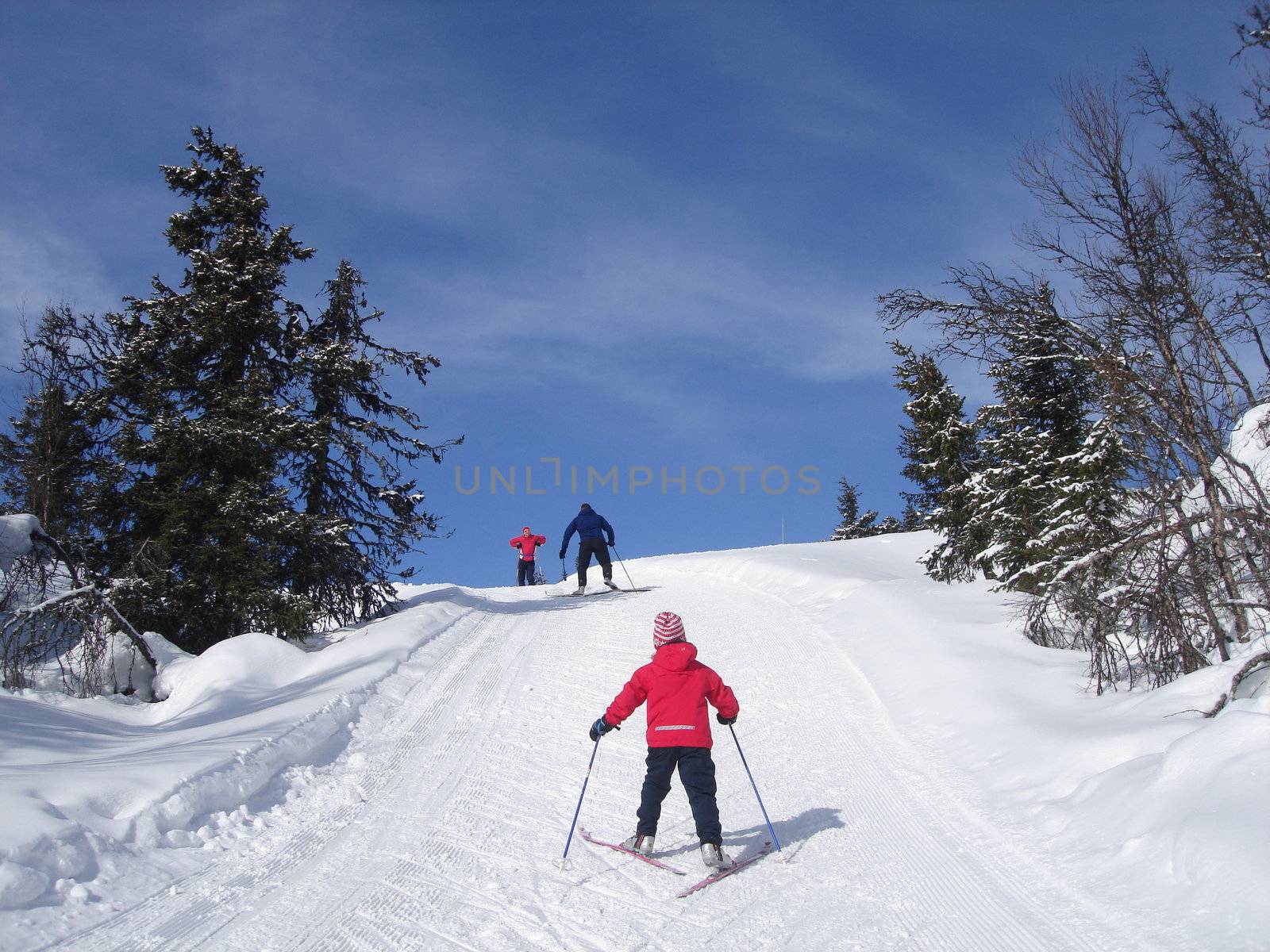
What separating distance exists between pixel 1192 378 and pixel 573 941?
273 inches

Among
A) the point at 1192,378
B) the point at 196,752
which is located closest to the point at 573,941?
the point at 196,752

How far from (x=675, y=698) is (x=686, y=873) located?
1.12 m

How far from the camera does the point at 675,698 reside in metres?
6.20

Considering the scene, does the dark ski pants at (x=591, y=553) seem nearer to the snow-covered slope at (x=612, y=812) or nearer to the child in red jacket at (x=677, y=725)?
the snow-covered slope at (x=612, y=812)

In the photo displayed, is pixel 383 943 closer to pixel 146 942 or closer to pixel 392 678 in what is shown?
pixel 146 942

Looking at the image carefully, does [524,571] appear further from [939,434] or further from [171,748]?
[171,748]

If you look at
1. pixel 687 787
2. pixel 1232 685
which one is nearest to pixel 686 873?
pixel 687 787

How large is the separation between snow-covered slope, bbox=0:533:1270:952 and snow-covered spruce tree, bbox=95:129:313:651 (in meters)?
2.49

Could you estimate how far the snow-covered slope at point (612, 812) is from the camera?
4.70 meters

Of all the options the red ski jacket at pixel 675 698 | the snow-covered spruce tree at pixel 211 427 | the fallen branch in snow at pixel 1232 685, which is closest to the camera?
the red ski jacket at pixel 675 698

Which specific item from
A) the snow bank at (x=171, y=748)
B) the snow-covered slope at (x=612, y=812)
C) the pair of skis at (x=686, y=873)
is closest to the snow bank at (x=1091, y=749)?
the snow-covered slope at (x=612, y=812)

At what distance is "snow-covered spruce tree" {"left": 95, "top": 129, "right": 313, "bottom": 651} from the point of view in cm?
1373

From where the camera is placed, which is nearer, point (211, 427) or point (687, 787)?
point (687, 787)

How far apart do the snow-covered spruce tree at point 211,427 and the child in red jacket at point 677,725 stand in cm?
895
